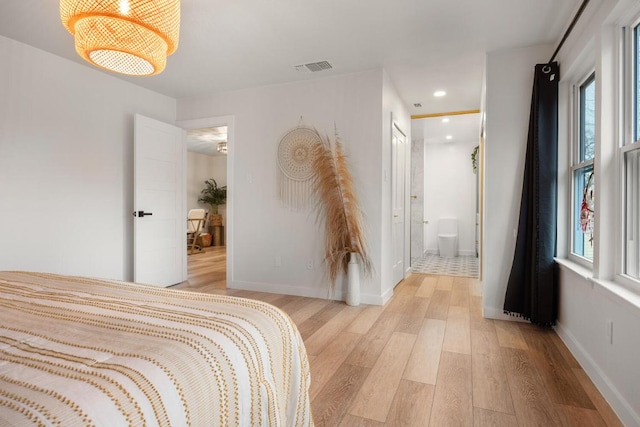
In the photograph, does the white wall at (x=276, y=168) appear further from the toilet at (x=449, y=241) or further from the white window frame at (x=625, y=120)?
the toilet at (x=449, y=241)

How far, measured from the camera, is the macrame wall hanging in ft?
12.5

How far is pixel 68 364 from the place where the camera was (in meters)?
0.75

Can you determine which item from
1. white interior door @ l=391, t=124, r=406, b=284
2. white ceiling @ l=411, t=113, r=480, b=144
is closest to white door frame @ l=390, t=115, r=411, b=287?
white interior door @ l=391, t=124, r=406, b=284

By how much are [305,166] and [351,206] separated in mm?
702

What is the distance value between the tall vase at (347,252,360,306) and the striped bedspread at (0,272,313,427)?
90.0 inches

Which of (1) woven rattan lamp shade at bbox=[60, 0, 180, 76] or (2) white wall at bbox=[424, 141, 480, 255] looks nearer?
(1) woven rattan lamp shade at bbox=[60, 0, 180, 76]

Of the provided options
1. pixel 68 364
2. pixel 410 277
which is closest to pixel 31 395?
pixel 68 364

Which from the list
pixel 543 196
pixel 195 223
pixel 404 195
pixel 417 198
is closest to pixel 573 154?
pixel 543 196

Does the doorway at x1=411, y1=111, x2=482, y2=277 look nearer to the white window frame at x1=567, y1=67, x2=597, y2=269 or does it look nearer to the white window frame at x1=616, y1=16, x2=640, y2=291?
the white window frame at x1=567, y1=67, x2=597, y2=269

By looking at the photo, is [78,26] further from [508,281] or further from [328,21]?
[508,281]

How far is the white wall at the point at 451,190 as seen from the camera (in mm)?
7484

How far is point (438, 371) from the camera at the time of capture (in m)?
2.12

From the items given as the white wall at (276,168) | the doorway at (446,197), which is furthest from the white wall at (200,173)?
the doorway at (446,197)

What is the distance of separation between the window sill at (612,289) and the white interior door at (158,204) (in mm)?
3993
